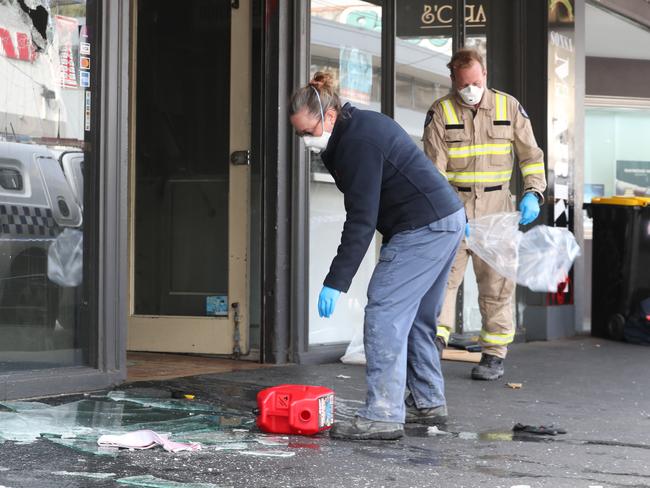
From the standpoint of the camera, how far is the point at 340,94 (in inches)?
289

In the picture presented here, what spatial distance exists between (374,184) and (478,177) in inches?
88.4

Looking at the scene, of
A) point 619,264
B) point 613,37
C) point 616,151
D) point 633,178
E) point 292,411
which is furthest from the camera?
point 633,178

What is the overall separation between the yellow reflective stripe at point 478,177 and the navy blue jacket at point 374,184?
183 centimetres

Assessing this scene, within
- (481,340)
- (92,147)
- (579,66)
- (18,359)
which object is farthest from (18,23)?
(579,66)

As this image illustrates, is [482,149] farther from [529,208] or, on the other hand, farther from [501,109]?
[529,208]

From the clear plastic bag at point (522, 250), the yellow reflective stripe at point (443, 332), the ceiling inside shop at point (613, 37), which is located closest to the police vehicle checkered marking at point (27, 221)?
the yellow reflective stripe at point (443, 332)

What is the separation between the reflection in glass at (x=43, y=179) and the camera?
518 cm

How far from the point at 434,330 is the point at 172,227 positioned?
3211 mm

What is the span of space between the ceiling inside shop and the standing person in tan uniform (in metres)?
5.52

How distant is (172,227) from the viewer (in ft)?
24.8

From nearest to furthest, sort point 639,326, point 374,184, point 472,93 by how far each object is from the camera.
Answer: point 374,184 → point 472,93 → point 639,326

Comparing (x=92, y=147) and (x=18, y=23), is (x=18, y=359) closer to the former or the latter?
(x=92, y=147)

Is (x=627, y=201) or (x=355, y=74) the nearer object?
(x=355, y=74)

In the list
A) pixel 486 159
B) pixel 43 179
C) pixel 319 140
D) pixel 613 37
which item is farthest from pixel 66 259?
pixel 613 37
